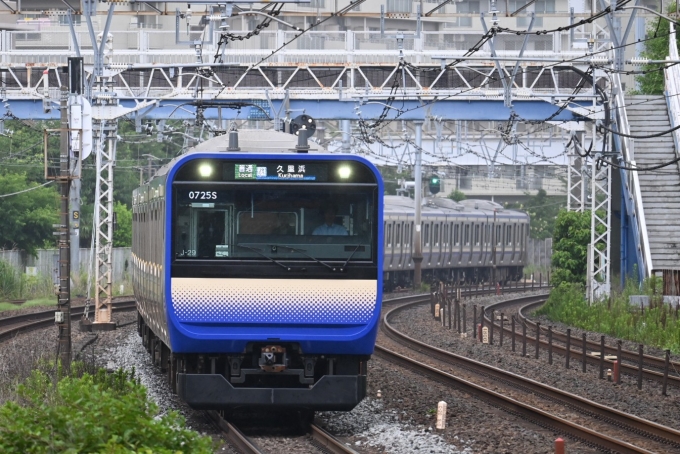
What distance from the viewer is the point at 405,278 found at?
4475 centimetres

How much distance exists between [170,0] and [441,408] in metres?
7.78

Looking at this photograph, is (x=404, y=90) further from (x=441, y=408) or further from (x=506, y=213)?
(x=506, y=213)

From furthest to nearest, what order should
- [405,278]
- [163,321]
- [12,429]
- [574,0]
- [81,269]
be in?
[405,278], [81,269], [574,0], [163,321], [12,429]

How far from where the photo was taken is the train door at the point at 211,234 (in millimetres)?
11312

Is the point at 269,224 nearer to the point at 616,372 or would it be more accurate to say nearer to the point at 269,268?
the point at 269,268

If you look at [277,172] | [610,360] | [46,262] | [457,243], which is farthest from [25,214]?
[277,172]

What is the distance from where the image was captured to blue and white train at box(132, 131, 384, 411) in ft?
37.0

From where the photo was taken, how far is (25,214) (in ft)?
127

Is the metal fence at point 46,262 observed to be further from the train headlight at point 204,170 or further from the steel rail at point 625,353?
the train headlight at point 204,170

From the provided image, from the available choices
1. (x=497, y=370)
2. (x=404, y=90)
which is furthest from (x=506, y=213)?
(x=497, y=370)

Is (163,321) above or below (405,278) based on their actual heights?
above

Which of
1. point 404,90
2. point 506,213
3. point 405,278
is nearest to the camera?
point 404,90

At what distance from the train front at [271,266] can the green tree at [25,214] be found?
27.3 m

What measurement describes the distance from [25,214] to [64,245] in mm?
24391
